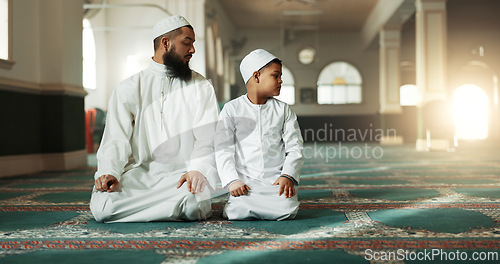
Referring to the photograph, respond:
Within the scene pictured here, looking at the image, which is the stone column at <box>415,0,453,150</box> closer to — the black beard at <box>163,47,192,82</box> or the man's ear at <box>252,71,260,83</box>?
the man's ear at <box>252,71,260,83</box>

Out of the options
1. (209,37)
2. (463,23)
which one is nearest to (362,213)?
(209,37)

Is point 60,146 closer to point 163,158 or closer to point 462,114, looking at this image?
point 163,158

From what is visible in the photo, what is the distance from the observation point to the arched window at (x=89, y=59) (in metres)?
9.77

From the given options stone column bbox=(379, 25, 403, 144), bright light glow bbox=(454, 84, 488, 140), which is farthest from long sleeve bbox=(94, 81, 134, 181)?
bright light glow bbox=(454, 84, 488, 140)

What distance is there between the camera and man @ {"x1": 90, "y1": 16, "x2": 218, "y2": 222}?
7.20ft

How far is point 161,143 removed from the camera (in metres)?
2.34

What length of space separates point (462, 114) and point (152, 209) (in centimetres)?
1372

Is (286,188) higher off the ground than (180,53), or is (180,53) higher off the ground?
(180,53)

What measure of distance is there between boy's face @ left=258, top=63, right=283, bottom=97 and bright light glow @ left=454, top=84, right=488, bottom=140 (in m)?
12.6

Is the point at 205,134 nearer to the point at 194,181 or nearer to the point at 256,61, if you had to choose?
the point at 194,181

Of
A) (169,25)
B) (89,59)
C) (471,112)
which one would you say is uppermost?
(89,59)

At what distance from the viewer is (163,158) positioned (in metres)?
2.34

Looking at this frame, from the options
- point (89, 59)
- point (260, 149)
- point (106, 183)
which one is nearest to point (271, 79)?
point (260, 149)

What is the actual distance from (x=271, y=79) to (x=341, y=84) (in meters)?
12.9
